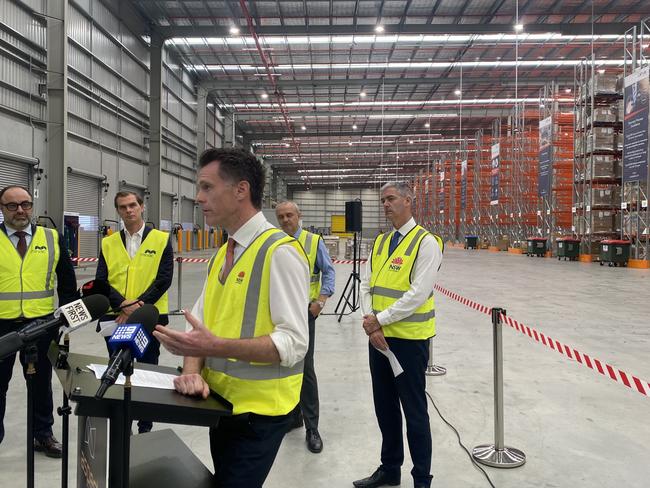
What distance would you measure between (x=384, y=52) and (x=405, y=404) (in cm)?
2169

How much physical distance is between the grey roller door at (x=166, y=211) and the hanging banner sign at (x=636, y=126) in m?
19.0

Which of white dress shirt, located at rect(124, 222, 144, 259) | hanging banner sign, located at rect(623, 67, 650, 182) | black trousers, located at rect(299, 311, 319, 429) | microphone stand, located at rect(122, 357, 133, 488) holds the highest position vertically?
hanging banner sign, located at rect(623, 67, 650, 182)

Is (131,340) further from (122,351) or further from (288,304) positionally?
(288,304)

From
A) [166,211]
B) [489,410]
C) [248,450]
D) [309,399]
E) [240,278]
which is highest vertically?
[166,211]

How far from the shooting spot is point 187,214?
2794 centimetres

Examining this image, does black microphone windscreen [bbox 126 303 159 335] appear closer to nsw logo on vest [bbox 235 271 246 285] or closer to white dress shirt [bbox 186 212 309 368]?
nsw logo on vest [bbox 235 271 246 285]

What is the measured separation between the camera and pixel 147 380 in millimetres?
1677

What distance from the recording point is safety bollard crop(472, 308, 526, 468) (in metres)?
3.41

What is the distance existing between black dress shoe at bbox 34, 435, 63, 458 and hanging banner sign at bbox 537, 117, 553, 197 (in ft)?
77.3

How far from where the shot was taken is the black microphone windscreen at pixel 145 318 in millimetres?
1677

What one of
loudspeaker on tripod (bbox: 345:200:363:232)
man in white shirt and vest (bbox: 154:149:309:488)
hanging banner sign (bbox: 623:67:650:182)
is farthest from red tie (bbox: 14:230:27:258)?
hanging banner sign (bbox: 623:67:650:182)

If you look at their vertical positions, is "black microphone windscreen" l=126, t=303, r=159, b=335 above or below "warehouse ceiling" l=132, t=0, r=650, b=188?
below

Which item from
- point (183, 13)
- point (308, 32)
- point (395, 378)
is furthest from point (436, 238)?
point (183, 13)

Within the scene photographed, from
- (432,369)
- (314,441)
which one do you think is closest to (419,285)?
(314,441)
